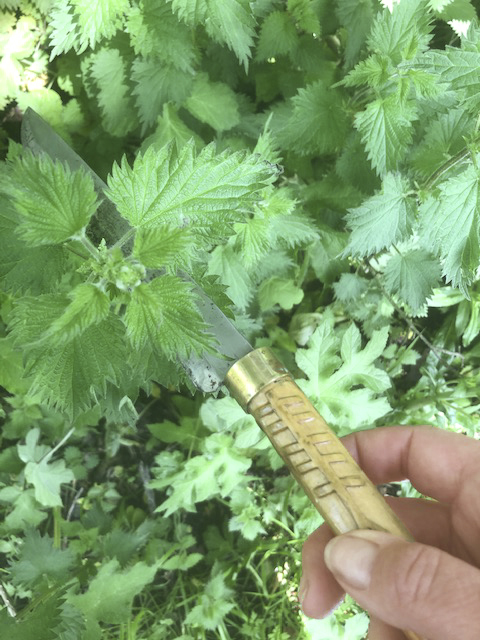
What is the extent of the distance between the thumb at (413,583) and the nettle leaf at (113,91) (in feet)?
3.82

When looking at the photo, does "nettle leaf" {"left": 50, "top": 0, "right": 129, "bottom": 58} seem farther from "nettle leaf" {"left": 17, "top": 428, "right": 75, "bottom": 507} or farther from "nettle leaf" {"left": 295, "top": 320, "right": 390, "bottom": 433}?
"nettle leaf" {"left": 17, "top": 428, "right": 75, "bottom": 507}

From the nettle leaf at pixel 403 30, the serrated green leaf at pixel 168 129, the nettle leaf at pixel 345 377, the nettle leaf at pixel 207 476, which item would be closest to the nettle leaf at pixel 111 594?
the nettle leaf at pixel 207 476

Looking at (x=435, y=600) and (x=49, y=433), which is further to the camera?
(x=49, y=433)

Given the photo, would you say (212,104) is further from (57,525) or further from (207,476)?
(57,525)

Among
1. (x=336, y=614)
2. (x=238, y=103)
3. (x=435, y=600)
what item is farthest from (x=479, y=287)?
(x=435, y=600)

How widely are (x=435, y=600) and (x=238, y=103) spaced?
1.31 meters

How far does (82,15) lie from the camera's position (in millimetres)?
1137

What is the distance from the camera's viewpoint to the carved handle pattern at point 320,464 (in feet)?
2.67

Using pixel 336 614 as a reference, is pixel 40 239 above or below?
above

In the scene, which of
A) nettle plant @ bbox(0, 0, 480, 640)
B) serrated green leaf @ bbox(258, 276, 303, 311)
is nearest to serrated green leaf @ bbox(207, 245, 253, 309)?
nettle plant @ bbox(0, 0, 480, 640)

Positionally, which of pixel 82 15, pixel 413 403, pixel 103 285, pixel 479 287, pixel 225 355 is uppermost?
pixel 82 15

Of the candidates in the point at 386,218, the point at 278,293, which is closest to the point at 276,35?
the point at 386,218

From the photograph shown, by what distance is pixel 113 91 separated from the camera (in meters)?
1.47

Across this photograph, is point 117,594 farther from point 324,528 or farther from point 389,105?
point 389,105
